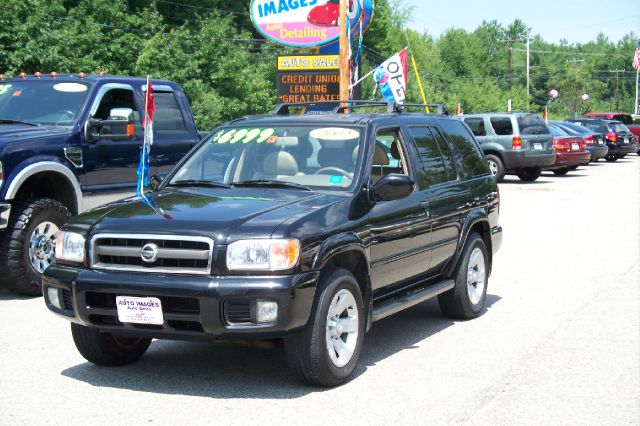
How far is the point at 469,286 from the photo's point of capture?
7.99 metres

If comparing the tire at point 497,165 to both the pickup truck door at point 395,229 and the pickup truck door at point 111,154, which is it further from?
the pickup truck door at point 395,229

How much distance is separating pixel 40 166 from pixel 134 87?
6.48 ft

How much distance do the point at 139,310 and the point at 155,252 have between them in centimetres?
36

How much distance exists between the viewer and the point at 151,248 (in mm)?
5438

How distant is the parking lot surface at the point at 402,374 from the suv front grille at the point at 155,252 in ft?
2.62

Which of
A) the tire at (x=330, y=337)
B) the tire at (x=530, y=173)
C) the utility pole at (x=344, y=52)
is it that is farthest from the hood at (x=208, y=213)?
the tire at (x=530, y=173)

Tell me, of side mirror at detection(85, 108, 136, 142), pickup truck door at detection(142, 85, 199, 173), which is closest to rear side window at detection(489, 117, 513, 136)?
pickup truck door at detection(142, 85, 199, 173)

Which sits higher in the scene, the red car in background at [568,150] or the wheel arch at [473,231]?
the wheel arch at [473,231]

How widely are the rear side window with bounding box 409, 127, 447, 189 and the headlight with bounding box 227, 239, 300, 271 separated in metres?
2.13

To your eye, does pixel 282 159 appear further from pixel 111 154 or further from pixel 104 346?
pixel 111 154

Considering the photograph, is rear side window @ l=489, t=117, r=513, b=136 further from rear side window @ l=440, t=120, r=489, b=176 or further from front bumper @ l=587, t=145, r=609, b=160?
rear side window @ l=440, t=120, r=489, b=176

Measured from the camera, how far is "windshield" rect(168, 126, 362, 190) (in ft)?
21.4

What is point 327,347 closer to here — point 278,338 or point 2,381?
point 278,338

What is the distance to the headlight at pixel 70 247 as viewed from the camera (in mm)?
5758
